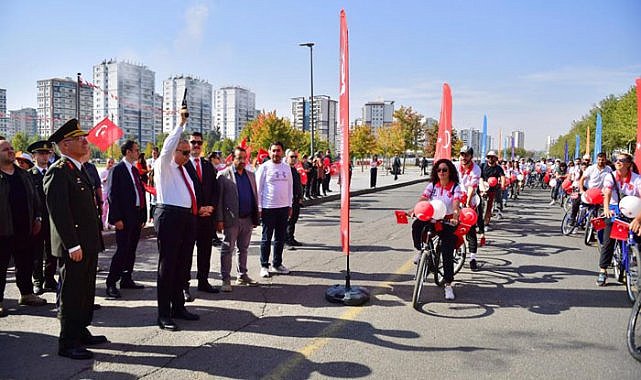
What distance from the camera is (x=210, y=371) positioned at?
4.02 meters

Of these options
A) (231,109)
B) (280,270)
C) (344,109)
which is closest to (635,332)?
(344,109)

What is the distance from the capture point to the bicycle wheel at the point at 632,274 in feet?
19.8

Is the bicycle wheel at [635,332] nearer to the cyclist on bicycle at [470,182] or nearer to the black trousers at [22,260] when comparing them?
the cyclist on bicycle at [470,182]

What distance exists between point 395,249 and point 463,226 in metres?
3.23

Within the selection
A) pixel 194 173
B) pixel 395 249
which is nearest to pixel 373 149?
pixel 395 249

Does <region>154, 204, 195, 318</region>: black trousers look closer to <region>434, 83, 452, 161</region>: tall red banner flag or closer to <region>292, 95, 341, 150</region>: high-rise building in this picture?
<region>434, 83, 452, 161</region>: tall red banner flag

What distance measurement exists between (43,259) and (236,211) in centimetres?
282

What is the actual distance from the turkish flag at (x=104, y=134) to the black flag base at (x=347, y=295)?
331 inches

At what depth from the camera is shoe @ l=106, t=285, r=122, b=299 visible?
20.2ft

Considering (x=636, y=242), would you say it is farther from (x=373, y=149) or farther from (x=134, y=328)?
(x=373, y=149)

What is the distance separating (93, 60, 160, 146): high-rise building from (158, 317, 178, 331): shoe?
73759 mm

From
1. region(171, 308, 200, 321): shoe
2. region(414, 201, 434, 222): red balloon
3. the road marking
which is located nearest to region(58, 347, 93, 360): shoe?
region(171, 308, 200, 321): shoe

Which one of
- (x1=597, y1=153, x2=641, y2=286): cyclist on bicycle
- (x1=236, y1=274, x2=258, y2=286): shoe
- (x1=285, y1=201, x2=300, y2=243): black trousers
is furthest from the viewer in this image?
(x1=285, y1=201, x2=300, y2=243): black trousers

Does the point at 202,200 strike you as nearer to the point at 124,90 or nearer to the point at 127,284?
the point at 127,284
